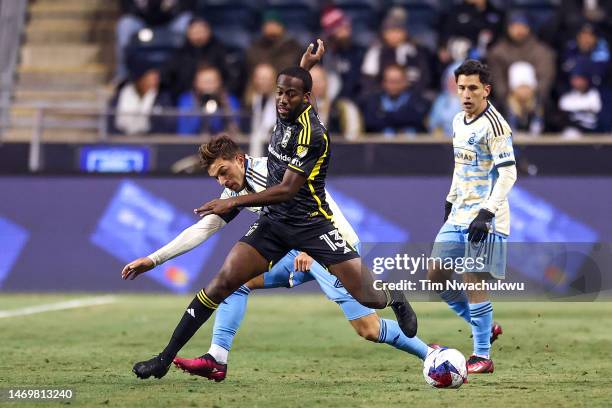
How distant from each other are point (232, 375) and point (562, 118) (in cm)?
852

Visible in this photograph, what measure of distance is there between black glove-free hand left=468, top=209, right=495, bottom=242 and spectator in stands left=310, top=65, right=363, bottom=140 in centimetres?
697

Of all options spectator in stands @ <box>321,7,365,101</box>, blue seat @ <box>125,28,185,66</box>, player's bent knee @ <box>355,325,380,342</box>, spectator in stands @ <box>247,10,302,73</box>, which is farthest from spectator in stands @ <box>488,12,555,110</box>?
player's bent knee @ <box>355,325,380,342</box>

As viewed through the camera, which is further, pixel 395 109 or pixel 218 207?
pixel 395 109

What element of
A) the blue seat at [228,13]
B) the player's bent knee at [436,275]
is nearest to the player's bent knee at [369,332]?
the player's bent knee at [436,275]

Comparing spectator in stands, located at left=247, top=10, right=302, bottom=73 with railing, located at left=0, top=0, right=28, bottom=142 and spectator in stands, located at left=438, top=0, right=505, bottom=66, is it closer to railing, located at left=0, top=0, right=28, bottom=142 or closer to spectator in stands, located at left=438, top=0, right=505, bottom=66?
spectator in stands, located at left=438, top=0, right=505, bottom=66

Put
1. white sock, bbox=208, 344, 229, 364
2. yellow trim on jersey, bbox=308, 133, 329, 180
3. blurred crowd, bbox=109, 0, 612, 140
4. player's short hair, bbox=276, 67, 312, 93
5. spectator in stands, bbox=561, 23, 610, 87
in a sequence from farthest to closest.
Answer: spectator in stands, bbox=561, 23, 610, 87 < blurred crowd, bbox=109, 0, 612, 140 < white sock, bbox=208, 344, 229, 364 < yellow trim on jersey, bbox=308, 133, 329, 180 < player's short hair, bbox=276, 67, 312, 93

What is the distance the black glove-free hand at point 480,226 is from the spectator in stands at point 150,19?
11067 millimetres

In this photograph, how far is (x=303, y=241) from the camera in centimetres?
862

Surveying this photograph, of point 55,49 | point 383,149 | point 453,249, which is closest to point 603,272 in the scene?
point 453,249

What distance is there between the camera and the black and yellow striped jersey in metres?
8.44

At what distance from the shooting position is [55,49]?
2030cm

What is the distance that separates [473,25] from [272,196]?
10.4m

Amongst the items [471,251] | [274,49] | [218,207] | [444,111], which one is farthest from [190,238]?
[274,49]

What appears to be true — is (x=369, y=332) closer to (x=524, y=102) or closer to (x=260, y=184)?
(x=260, y=184)
